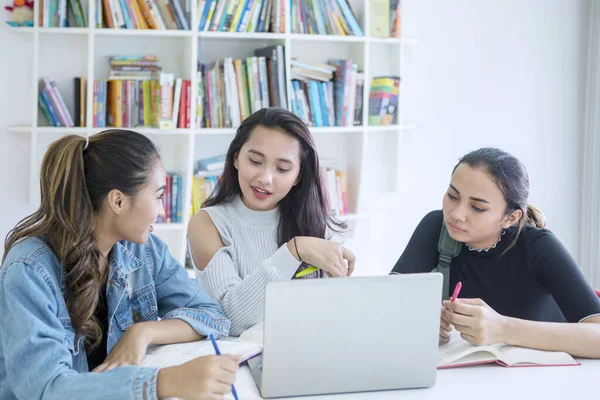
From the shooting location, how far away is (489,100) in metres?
3.96

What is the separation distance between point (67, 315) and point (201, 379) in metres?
0.35

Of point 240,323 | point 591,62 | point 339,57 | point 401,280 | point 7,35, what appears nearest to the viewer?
point 401,280

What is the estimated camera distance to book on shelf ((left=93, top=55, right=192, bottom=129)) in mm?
3199

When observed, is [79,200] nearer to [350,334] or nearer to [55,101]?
[350,334]

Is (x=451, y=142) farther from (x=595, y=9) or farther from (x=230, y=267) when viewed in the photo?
(x=230, y=267)

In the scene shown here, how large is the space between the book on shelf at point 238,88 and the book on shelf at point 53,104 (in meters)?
0.56

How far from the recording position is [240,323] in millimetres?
1763

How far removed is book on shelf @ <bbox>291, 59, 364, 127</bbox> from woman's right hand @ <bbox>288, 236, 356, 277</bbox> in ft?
5.58

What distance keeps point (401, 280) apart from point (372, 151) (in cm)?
257

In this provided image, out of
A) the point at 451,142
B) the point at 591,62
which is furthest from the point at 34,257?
the point at 591,62

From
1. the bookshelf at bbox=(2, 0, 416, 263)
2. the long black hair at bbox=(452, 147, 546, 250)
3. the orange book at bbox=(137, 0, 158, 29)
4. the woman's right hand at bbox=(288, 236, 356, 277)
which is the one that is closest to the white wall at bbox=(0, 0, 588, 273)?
the bookshelf at bbox=(2, 0, 416, 263)

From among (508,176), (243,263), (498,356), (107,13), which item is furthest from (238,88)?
(498,356)

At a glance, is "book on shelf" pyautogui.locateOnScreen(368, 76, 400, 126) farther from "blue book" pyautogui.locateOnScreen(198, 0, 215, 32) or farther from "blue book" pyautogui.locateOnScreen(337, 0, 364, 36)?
"blue book" pyautogui.locateOnScreen(198, 0, 215, 32)

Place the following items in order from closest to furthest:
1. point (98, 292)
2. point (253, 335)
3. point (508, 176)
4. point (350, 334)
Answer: point (350, 334), point (98, 292), point (253, 335), point (508, 176)
